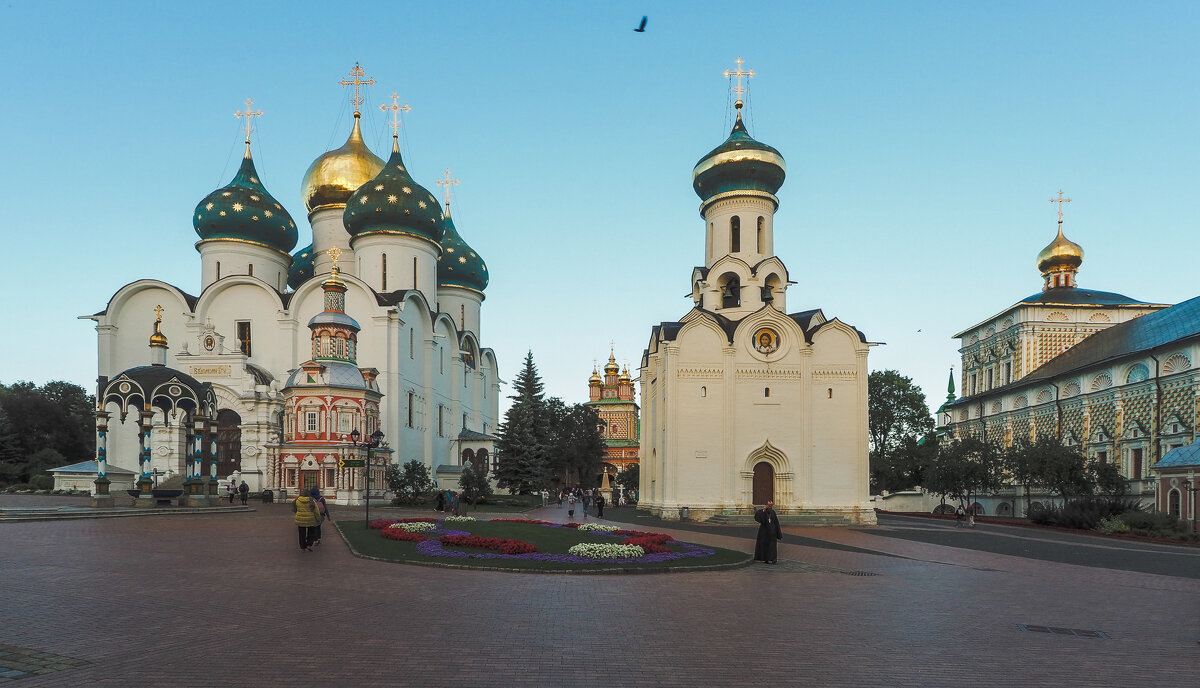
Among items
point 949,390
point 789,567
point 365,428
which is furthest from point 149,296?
point 949,390

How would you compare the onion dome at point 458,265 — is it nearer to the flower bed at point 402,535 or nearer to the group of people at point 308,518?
the flower bed at point 402,535

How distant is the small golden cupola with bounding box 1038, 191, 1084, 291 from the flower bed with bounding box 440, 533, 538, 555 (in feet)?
141

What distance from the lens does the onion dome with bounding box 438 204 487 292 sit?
5184 centimetres

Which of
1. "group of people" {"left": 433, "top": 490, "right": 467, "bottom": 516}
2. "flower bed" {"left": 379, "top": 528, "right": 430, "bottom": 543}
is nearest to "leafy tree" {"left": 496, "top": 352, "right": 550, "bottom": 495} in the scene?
"group of people" {"left": 433, "top": 490, "right": 467, "bottom": 516}

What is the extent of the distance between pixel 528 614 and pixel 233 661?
122 inches

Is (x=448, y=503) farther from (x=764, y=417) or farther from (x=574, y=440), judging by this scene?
(x=574, y=440)

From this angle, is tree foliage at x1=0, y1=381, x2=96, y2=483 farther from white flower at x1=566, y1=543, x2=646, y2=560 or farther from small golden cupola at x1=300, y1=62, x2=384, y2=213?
white flower at x1=566, y1=543, x2=646, y2=560

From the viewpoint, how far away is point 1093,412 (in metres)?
37.7

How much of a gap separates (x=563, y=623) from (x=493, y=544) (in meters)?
6.00

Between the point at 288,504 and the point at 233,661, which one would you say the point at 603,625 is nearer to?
the point at 233,661

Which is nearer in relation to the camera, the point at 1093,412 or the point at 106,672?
the point at 106,672

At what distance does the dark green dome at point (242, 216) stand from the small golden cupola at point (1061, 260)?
40.6 m

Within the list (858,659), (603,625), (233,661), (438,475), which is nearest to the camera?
(233,661)

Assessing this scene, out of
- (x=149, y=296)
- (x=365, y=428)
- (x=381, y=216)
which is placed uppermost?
(x=381, y=216)
